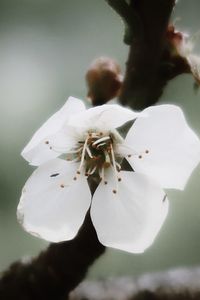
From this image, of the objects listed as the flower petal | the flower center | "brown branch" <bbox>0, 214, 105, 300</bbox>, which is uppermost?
the flower petal

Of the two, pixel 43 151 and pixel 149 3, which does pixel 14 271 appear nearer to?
pixel 43 151

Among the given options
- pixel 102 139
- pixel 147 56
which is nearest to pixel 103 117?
pixel 102 139

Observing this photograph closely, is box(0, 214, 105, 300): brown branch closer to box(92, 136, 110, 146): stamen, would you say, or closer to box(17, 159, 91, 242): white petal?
box(17, 159, 91, 242): white petal

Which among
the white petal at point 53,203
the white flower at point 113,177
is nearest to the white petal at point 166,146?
the white flower at point 113,177

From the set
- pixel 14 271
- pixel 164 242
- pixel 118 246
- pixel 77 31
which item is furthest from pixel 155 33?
pixel 77 31

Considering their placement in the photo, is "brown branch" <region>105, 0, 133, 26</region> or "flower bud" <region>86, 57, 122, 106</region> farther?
"flower bud" <region>86, 57, 122, 106</region>

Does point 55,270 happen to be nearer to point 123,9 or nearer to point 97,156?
point 97,156

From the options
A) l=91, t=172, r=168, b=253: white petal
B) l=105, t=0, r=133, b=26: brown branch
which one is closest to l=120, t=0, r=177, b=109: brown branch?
l=105, t=0, r=133, b=26: brown branch
